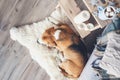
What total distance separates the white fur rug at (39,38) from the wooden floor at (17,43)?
4 centimetres

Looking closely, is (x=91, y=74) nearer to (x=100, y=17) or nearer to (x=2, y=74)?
(x=100, y=17)

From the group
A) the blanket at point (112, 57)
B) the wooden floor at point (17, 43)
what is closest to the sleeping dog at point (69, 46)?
the wooden floor at point (17, 43)

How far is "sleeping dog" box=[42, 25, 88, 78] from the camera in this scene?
2.05 metres

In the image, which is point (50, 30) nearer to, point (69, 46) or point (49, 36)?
point (49, 36)

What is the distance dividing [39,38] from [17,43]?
0.16 meters

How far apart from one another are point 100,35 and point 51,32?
310 mm

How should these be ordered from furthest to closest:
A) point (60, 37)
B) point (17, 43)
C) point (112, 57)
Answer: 1. point (17, 43)
2. point (60, 37)
3. point (112, 57)

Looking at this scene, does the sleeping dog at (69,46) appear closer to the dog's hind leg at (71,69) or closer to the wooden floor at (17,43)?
the dog's hind leg at (71,69)

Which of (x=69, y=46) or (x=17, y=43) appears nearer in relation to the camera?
(x=69, y=46)

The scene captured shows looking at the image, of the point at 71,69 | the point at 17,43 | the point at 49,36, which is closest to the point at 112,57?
the point at 71,69

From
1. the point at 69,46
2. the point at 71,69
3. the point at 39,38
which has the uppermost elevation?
the point at 39,38

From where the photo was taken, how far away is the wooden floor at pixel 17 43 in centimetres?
216

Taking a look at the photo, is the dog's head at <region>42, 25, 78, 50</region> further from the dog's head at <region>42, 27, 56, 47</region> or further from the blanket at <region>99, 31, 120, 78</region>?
the blanket at <region>99, 31, 120, 78</region>

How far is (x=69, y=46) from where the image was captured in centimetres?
206
